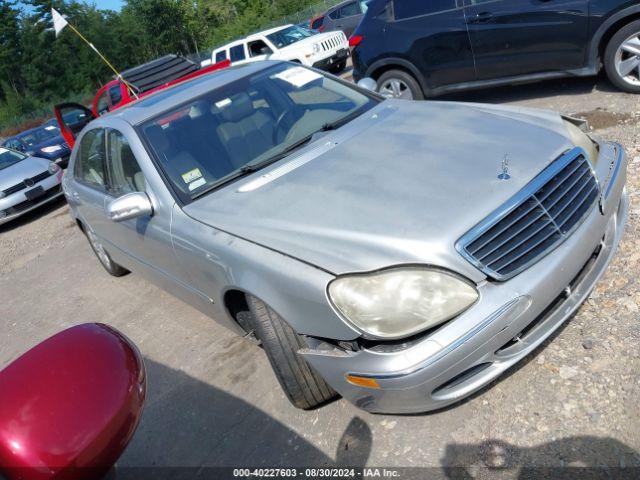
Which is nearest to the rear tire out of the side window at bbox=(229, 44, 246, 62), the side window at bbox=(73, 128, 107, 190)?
the side window at bbox=(73, 128, 107, 190)

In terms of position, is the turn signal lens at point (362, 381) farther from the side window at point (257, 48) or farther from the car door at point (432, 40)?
the side window at point (257, 48)

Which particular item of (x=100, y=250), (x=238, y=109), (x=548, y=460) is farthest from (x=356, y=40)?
(x=548, y=460)

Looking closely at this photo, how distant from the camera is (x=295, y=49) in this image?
45.3 ft

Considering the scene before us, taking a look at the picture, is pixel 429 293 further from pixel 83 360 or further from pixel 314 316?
pixel 83 360

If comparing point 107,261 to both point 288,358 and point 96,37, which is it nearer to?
point 288,358

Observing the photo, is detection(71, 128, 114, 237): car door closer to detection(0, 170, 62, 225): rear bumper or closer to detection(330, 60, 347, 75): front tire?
detection(0, 170, 62, 225): rear bumper

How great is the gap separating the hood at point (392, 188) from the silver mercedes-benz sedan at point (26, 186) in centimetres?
763

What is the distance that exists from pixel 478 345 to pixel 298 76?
2.55 metres

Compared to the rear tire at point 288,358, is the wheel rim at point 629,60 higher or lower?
higher

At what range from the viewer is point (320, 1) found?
48.8 m

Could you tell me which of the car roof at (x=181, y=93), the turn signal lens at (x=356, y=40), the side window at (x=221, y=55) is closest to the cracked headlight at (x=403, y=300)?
the car roof at (x=181, y=93)

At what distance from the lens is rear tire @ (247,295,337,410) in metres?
2.51

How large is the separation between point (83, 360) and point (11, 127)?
44343 millimetres

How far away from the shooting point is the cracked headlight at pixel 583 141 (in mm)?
2789
